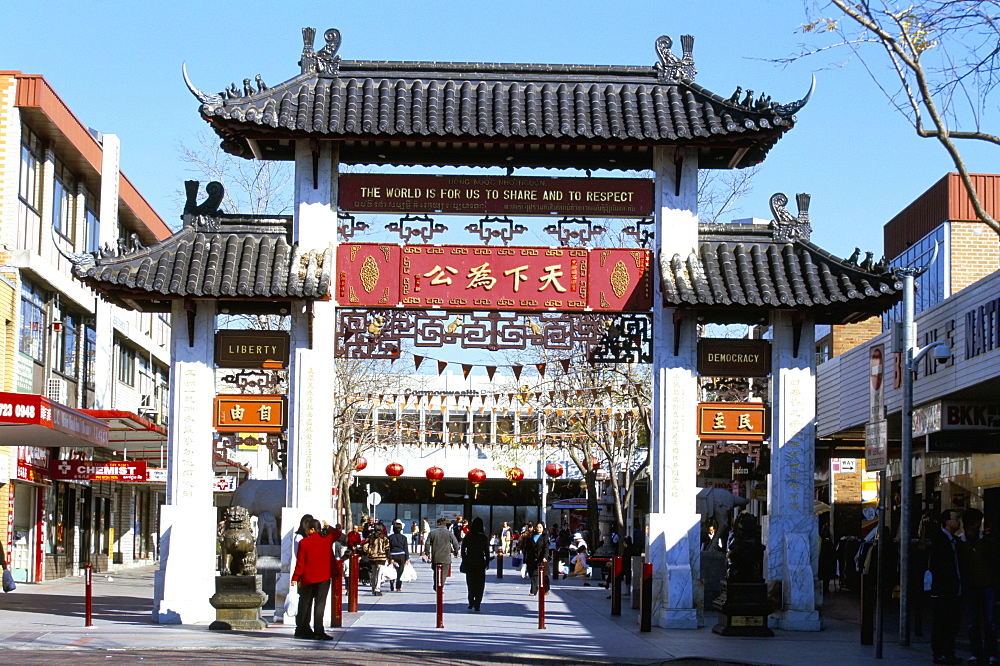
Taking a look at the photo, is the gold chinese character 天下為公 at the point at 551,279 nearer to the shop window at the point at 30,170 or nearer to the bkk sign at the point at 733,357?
the bkk sign at the point at 733,357

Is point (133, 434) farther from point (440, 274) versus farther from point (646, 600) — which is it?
point (646, 600)

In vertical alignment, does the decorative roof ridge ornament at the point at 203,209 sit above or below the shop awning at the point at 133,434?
above

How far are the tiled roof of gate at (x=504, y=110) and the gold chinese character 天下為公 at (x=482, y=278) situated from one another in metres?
1.79

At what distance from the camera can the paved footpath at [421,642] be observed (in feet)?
53.8

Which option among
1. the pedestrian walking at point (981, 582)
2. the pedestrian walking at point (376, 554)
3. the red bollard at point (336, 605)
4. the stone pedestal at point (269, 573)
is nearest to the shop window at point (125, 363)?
the pedestrian walking at point (376, 554)

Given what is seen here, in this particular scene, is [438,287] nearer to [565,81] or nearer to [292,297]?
[292,297]

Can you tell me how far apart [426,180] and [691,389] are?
529 centimetres

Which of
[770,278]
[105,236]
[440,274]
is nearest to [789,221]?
[770,278]

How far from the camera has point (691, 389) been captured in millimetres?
21516

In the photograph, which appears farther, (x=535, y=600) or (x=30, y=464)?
(x=30, y=464)

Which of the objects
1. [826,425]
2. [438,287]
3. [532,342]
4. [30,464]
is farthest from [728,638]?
[30,464]

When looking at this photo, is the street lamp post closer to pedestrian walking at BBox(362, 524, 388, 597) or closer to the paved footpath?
the paved footpath

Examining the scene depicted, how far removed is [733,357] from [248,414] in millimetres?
7602

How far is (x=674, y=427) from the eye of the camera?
2141 cm
